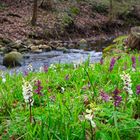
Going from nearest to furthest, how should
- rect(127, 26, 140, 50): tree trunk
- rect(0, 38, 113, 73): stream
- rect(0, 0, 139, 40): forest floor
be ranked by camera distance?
rect(127, 26, 140, 50): tree trunk, rect(0, 38, 113, 73): stream, rect(0, 0, 139, 40): forest floor

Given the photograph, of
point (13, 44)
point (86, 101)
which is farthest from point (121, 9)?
point (86, 101)

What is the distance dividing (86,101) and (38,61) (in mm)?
10250

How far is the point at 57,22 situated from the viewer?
71.8ft

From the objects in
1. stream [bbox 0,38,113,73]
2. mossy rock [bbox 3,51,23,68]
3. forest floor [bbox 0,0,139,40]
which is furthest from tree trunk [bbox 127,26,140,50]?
forest floor [bbox 0,0,139,40]

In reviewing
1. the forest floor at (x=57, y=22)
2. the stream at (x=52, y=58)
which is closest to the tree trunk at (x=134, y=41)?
the stream at (x=52, y=58)

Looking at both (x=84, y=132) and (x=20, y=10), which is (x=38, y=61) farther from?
(x=84, y=132)

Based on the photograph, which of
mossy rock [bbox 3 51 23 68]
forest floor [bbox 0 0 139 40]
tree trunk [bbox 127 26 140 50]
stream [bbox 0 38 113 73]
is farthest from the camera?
forest floor [bbox 0 0 139 40]

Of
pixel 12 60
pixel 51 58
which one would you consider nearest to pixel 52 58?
pixel 51 58

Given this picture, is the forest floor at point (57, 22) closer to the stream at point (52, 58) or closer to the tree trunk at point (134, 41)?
the stream at point (52, 58)

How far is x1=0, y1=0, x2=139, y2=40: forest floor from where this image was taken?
1919 cm

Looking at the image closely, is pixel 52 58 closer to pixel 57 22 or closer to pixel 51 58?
pixel 51 58

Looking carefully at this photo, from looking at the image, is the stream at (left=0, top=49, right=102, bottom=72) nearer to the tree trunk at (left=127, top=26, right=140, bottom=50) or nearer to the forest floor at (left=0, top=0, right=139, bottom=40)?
the tree trunk at (left=127, top=26, right=140, bottom=50)

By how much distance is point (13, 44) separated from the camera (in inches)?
640

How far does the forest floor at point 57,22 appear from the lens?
1919 cm
